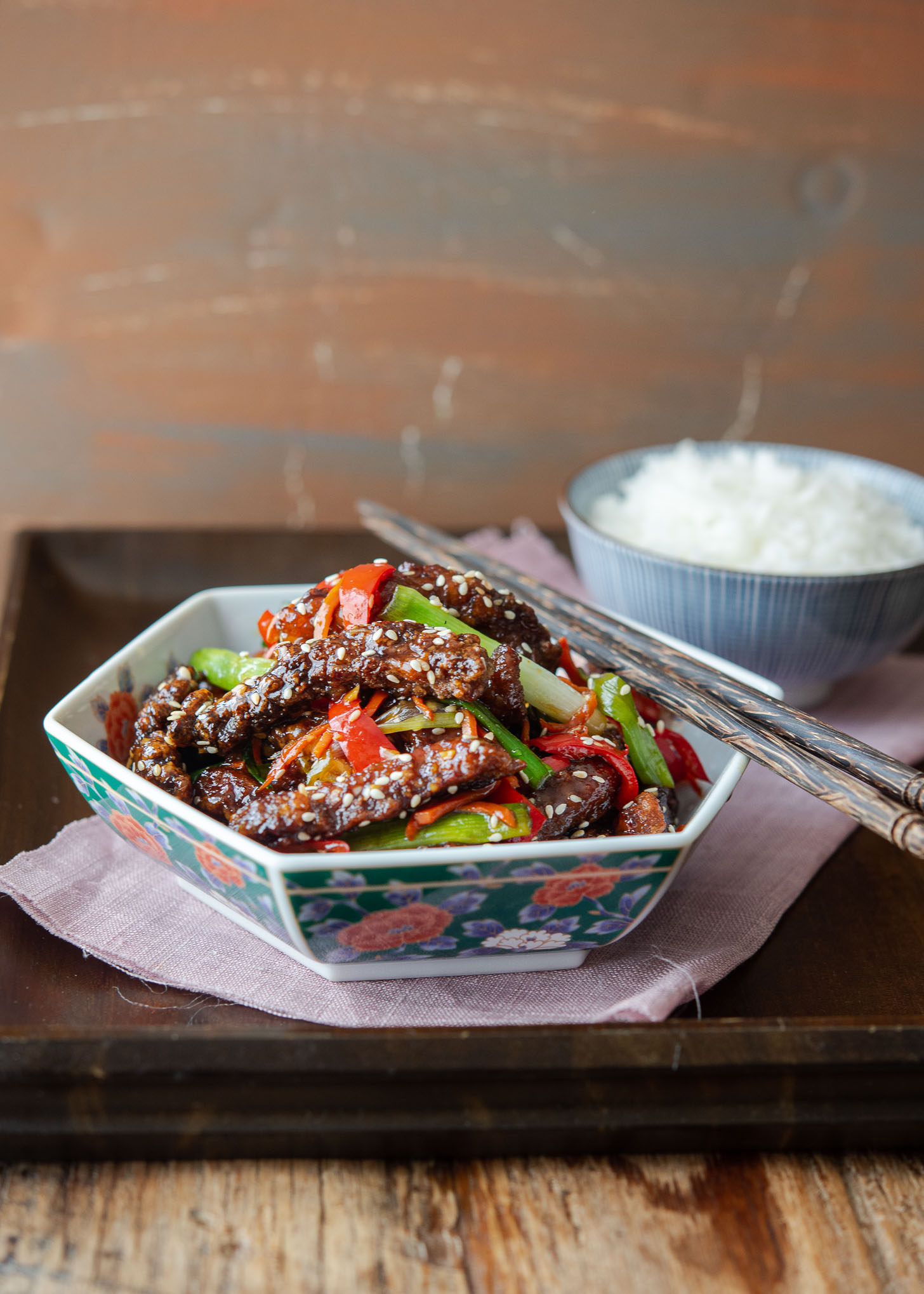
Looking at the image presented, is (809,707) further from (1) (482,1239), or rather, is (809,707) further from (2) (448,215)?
(2) (448,215)

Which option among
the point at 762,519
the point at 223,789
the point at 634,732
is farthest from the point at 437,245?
the point at 223,789

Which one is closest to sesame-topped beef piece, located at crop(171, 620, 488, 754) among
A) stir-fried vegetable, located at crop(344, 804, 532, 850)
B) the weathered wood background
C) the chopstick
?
stir-fried vegetable, located at crop(344, 804, 532, 850)

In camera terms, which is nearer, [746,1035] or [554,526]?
[746,1035]

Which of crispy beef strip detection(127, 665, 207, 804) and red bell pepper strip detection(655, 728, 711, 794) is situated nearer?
Result: crispy beef strip detection(127, 665, 207, 804)

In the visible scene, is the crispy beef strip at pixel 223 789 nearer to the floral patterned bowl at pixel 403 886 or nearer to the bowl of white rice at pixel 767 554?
the floral patterned bowl at pixel 403 886

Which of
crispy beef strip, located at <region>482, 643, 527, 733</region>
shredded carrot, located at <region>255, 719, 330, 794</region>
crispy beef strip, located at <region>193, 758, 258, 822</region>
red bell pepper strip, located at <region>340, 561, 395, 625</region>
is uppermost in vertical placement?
red bell pepper strip, located at <region>340, 561, 395, 625</region>

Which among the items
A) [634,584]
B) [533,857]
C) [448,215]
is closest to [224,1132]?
[533,857]

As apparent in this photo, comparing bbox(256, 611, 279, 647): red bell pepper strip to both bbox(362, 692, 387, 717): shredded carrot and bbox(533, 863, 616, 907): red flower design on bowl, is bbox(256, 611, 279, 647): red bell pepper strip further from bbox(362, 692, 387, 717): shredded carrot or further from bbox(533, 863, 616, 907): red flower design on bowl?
bbox(533, 863, 616, 907): red flower design on bowl
